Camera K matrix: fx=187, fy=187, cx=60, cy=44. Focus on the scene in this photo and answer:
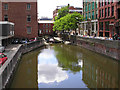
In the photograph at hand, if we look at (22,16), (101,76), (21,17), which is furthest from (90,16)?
(101,76)

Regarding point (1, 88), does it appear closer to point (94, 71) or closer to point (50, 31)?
point (94, 71)

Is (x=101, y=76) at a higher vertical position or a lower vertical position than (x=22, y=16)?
lower

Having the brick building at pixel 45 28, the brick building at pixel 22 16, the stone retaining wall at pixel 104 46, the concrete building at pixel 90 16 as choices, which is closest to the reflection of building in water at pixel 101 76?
the stone retaining wall at pixel 104 46

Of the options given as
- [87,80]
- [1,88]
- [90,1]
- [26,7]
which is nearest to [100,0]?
[90,1]

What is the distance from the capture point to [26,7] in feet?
172

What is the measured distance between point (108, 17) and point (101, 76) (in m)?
31.6

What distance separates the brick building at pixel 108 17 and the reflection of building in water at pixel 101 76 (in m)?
21.7

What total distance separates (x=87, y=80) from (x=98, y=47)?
19.3 m

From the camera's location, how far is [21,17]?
5234cm

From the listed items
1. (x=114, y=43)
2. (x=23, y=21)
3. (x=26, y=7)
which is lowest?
(x=114, y=43)

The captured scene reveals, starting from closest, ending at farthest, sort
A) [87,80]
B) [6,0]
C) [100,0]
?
[87,80] < [6,0] < [100,0]

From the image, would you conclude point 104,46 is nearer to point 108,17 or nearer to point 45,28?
point 108,17

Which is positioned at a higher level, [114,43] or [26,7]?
[26,7]

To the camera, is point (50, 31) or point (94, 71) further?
point (50, 31)
